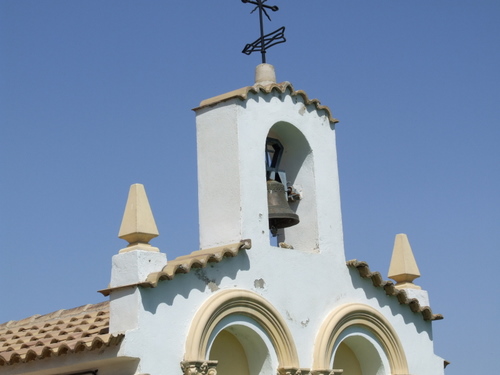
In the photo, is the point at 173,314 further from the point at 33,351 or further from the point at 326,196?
the point at 326,196

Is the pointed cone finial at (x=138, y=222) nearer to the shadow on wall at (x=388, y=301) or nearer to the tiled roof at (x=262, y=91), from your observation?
the tiled roof at (x=262, y=91)

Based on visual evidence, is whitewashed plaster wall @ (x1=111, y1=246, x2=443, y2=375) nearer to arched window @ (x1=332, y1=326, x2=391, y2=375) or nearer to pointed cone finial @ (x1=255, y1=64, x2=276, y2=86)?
arched window @ (x1=332, y1=326, x2=391, y2=375)

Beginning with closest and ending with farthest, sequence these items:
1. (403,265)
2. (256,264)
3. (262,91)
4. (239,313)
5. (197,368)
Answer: (197,368) → (239,313) → (256,264) → (262,91) → (403,265)

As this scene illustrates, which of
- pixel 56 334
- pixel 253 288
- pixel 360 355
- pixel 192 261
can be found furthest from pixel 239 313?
pixel 360 355

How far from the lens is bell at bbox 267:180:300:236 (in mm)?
12297

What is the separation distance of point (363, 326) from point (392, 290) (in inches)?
26.4

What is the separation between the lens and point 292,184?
12.9 metres

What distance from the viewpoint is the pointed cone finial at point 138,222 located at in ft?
34.3

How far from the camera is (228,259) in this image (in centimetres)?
1121

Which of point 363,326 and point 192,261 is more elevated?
point 192,261

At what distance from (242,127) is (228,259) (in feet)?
5.42

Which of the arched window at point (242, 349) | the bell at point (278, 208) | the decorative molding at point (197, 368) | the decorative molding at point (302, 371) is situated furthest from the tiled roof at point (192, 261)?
the decorative molding at point (302, 371)

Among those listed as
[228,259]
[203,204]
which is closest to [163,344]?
[228,259]

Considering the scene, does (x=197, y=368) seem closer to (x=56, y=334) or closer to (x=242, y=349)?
(x=242, y=349)
